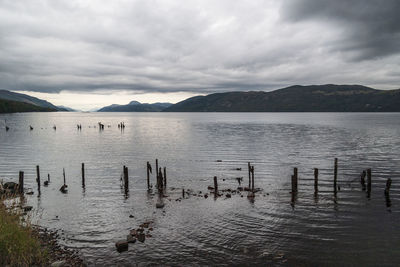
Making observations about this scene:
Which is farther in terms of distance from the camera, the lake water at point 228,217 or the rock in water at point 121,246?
the rock in water at point 121,246

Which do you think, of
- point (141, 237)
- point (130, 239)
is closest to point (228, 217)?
point (141, 237)

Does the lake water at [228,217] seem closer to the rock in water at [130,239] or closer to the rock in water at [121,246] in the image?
the rock in water at [121,246]

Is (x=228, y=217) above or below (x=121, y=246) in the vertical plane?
below

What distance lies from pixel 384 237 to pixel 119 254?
714 inches

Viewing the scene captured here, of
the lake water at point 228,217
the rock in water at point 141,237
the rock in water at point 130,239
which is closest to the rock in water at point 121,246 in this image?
the lake water at point 228,217

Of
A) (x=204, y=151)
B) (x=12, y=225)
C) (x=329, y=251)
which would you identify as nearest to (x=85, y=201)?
(x=12, y=225)

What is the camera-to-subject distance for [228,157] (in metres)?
55.3

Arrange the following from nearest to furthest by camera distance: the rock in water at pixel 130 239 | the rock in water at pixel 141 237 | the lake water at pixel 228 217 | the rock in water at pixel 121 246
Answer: the lake water at pixel 228 217 < the rock in water at pixel 121 246 < the rock in water at pixel 130 239 < the rock in water at pixel 141 237

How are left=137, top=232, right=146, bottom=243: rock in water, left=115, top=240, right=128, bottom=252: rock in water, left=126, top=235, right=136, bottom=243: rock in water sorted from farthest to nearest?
left=137, top=232, right=146, bottom=243: rock in water → left=126, top=235, right=136, bottom=243: rock in water → left=115, top=240, right=128, bottom=252: rock in water

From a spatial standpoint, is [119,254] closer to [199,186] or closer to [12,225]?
[12,225]

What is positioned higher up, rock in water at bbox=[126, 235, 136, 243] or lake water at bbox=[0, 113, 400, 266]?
rock in water at bbox=[126, 235, 136, 243]

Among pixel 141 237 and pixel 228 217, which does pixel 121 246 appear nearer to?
pixel 141 237

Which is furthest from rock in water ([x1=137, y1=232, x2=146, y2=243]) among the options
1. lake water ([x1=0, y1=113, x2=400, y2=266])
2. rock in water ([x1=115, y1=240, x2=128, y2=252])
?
rock in water ([x1=115, y1=240, x2=128, y2=252])

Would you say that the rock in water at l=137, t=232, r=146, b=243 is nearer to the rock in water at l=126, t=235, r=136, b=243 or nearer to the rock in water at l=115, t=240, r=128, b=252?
the rock in water at l=126, t=235, r=136, b=243
